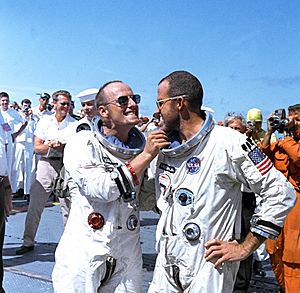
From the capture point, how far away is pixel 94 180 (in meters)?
2.53

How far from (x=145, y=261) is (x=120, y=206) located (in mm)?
3324

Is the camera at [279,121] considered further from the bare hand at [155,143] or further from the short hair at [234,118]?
the bare hand at [155,143]

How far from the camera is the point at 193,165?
245cm

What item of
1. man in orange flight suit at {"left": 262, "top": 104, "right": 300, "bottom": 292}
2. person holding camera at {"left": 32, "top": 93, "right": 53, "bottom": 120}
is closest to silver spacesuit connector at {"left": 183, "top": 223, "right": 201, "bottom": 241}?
man in orange flight suit at {"left": 262, "top": 104, "right": 300, "bottom": 292}

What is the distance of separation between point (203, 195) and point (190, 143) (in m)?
0.26

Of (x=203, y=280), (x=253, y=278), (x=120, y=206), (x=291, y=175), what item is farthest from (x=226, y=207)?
(x=253, y=278)

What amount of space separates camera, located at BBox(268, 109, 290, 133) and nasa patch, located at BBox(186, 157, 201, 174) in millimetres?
2129

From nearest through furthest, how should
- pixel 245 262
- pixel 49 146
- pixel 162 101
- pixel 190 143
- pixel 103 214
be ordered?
pixel 190 143, pixel 162 101, pixel 103 214, pixel 245 262, pixel 49 146

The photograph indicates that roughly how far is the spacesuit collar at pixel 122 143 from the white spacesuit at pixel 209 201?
238 millimetres

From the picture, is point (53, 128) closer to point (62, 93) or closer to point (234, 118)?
point (62, 93)

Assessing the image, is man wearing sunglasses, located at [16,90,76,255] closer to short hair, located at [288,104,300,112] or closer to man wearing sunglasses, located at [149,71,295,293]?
short hair, located at [288,104,300,112]

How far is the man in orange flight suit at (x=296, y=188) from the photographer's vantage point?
13.9 feet

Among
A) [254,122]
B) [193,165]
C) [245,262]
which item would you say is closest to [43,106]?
[254,122]

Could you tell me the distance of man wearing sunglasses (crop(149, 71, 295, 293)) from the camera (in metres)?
2.32
